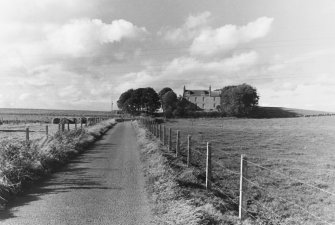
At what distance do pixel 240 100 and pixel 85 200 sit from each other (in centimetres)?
10633

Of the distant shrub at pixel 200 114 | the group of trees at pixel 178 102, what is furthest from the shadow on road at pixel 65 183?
the distant shrub at pixel 200 114

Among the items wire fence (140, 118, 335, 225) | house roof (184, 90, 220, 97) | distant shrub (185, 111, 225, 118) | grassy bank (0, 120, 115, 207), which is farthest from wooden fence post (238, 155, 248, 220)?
house roof (184, 90, 220, 97)

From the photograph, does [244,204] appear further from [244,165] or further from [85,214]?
[85,214]

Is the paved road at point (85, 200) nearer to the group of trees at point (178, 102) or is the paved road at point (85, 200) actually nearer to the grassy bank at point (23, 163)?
the grassy bank at point (23, 163)

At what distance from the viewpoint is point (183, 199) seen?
8.26m

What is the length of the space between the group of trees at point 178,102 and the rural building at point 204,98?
57.8 ft

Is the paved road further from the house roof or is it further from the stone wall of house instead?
the house roof

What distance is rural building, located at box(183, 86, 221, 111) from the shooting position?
A: 145750 millimetres

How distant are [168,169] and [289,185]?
4210mm

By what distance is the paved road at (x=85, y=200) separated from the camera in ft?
23.5

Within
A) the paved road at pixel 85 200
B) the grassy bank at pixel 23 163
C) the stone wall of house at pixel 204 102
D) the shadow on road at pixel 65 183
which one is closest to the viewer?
the paved road at pixel 85 200

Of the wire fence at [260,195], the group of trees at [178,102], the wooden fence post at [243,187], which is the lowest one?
the wire fence at [260,195]

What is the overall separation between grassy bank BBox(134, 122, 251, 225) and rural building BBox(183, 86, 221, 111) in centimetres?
13348

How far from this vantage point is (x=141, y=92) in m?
122
